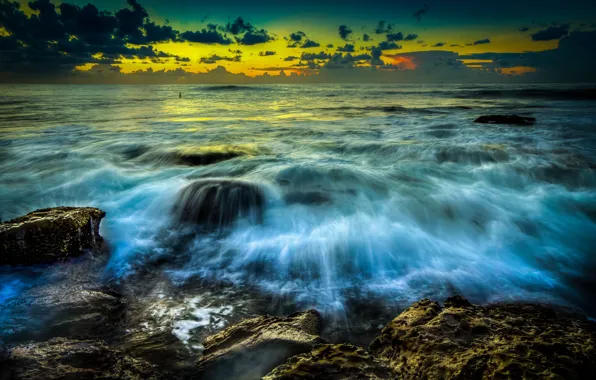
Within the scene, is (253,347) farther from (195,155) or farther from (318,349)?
(195,155)

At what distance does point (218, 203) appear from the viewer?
24.0 ft

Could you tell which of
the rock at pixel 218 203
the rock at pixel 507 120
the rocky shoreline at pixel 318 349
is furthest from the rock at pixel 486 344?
the rock at pixel 507 120

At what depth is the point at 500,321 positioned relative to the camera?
285cm

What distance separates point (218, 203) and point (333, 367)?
5322mm

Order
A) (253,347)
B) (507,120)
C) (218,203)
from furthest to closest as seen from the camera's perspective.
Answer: (507,120) → (218,203) → (253,347)

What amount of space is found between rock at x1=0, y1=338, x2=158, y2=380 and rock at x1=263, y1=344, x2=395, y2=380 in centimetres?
125

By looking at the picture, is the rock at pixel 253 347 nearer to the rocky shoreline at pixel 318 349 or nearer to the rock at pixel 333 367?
the rocky shoreline at pixel 318 349

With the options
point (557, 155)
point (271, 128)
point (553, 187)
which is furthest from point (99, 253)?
point (271, 128)

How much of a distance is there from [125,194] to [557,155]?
1292cm

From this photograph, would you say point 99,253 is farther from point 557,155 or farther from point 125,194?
point 557,155

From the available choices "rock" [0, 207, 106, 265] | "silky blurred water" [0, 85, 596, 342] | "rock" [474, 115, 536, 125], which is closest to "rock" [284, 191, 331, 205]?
"silky blurred water" [0, 85, 596, 342]

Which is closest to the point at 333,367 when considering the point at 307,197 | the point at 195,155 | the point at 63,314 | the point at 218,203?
the point at 63,314

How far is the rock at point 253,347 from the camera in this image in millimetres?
2822

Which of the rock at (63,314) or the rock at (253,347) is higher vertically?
the rock at (253,347)
